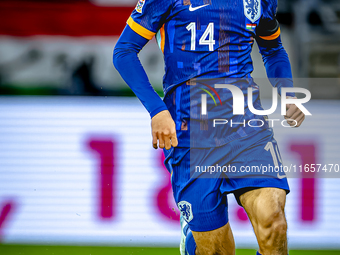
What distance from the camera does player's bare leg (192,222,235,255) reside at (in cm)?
187

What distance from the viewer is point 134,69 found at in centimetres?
178

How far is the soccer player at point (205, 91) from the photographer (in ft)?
5.78

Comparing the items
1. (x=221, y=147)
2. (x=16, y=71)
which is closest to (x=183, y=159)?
→ (x=221, y=147)

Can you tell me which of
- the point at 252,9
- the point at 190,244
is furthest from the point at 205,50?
the point at 190,244

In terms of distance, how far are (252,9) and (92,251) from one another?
8.91ft

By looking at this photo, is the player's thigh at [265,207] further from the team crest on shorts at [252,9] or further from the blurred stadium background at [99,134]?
the blurred stadium background at [99,134]

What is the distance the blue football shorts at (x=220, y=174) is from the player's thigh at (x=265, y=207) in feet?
0.10

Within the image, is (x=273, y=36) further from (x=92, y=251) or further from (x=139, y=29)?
(x=92, y=251)

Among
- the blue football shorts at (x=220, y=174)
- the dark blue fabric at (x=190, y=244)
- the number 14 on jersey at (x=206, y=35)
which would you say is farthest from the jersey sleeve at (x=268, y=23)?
the dark blue fabric at (x=190, y=244)

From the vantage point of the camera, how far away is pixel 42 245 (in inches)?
145

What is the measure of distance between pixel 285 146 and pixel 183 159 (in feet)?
6.96

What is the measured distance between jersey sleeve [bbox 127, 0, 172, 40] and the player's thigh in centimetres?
90

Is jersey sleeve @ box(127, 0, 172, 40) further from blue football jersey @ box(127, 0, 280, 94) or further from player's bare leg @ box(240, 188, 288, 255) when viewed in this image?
player's bare leg @ box(240, 188, 288, 255)

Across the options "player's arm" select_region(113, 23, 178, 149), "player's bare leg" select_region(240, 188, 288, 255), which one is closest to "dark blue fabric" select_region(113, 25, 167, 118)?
"player's arm" select_region(113, 23, 178, 149)
